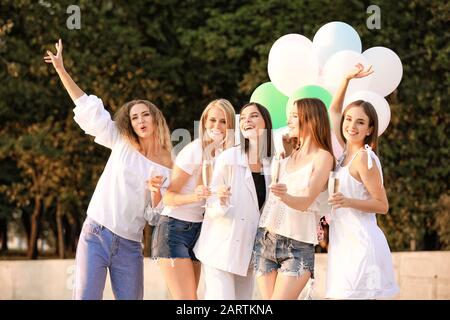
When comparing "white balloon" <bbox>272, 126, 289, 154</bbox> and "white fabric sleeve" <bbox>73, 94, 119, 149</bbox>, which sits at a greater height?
"white fabric sleeve" <bbox>73, 94, 119, 149</bbox>

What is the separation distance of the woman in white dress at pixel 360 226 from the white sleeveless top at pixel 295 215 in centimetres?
15

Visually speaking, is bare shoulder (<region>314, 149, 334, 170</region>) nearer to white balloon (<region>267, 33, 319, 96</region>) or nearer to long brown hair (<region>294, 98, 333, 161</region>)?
long brown hair (<region>294, 98, 333, 161</region>)

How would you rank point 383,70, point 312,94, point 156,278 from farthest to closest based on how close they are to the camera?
1. point 156,278
2. point 383,70
3. point 312,94

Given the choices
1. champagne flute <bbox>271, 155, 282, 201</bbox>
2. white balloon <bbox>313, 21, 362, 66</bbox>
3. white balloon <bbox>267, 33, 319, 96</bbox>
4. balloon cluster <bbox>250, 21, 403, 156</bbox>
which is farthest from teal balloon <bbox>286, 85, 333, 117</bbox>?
champagne flute <bbox>271, 155, 282, 201</bbox>

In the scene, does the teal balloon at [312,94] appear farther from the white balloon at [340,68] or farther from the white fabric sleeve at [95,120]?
the white fabric sleeve at [95,120]

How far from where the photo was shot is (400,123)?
53.9 feet

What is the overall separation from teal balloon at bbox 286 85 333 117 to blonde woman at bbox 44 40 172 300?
115 cm

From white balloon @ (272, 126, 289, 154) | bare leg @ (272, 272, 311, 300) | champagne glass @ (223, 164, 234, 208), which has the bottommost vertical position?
bare leg @ (272, 272, 311, 300)

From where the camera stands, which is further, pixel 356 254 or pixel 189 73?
pixel 189 73

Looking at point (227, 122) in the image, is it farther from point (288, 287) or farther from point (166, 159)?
point (288, 287)

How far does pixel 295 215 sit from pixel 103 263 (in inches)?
52.7

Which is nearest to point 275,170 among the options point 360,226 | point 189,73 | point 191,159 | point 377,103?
point 360,226

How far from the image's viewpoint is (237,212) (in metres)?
6.17

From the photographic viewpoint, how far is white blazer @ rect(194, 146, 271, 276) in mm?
6129
